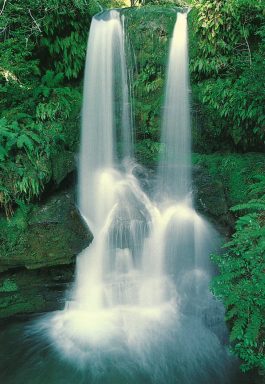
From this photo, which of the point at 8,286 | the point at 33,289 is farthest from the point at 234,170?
the point at 8,286

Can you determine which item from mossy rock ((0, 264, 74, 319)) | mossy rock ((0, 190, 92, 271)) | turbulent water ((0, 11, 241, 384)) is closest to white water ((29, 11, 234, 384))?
turbulent water ((0, 11, 241, 384))

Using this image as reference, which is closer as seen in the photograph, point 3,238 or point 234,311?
point 234,311

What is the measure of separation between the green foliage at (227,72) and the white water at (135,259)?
38 cm

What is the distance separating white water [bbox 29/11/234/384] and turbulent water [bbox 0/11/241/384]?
20 millimetres

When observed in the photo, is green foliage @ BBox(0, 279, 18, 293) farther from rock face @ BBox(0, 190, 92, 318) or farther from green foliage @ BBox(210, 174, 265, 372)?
green foliage @ BBox(210, 174, 265, 372)

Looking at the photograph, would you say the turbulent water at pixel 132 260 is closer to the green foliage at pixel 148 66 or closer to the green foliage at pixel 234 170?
the green foliage at pixel 148 66

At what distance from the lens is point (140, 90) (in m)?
8.93

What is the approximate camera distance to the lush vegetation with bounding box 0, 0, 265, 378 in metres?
6.67

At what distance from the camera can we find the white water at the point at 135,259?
5.35 metres

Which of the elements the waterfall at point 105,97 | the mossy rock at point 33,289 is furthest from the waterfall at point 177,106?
the mossy rock at point 33,289

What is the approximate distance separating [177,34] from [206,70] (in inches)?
47.9

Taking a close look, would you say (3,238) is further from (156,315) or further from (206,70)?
(206,70)

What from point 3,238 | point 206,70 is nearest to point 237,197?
point 206,70

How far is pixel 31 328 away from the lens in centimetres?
598
